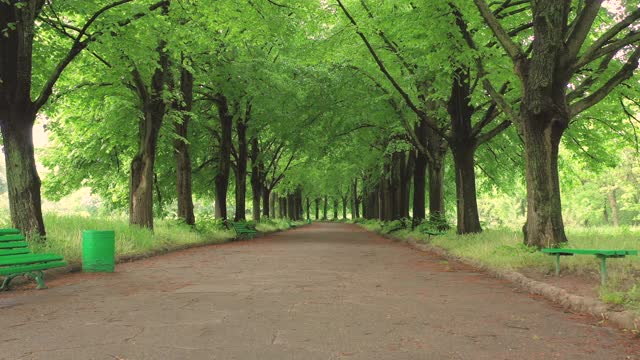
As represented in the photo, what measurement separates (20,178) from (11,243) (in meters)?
3.10

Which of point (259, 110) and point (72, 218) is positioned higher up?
point (259, 110)

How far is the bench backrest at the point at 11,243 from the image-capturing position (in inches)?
326

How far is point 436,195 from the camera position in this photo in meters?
21.5

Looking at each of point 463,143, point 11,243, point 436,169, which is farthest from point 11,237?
point 436,169

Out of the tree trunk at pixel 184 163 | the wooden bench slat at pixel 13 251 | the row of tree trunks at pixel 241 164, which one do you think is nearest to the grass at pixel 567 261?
the wooden bench slat at pixel 13 251

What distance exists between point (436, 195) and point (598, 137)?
6.53 metres

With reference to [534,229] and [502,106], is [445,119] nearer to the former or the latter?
[502,106]

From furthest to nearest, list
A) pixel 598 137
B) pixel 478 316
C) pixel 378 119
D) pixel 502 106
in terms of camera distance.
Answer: pixel 378 119 < pixel 598 137 < pixel 502 106 < pixel 478 316

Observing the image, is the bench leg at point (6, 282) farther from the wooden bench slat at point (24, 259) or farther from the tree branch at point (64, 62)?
the tree branch at point (64, 62)

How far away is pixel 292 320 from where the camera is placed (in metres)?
5.88

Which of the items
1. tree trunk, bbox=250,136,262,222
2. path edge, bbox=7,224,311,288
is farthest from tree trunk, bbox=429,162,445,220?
tree trunk, bbox=250,136,262,222

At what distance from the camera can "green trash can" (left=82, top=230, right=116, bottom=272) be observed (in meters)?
10.3

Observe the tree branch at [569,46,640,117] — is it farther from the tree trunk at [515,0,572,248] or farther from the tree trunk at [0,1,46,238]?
the tree trunk at [0,1,46,238]

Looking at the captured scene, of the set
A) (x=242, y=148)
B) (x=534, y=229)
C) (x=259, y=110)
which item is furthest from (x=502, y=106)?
(x=242, y=148)
